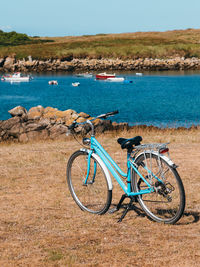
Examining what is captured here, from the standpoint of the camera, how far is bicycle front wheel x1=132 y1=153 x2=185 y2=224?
5.93 m

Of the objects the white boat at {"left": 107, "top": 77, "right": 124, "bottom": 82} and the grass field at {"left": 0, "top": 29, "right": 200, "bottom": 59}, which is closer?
the white boat at {"left": 107, "top": 77, "right": 124, "bottom": 82}

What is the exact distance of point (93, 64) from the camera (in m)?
114

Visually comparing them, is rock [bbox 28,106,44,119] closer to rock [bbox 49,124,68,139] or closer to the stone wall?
the stone wall

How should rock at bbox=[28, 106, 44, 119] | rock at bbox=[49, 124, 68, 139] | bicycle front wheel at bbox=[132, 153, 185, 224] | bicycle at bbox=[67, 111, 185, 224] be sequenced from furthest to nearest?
rock at bbox=[28, 106, 44, 119], rock at bbox=[49, 124, 68, 139], bicycle at bbox=[67, 111, 185, 224], bicycle front wheel at bbox=[132, 153, 185, 224]

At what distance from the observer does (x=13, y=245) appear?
5.77 m

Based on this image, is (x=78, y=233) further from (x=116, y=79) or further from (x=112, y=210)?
(x=116, y=79)

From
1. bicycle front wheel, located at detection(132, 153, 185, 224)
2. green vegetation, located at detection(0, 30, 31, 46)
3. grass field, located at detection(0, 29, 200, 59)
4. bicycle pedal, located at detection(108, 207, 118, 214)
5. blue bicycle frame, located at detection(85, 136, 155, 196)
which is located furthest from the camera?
green vegetation, located at detection(0, 30, 31, 46)

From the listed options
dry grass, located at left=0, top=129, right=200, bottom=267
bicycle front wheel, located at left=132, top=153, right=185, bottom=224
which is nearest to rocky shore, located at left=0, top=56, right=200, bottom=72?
dry grass, located at left=0, top=129, right=200, bottom=267

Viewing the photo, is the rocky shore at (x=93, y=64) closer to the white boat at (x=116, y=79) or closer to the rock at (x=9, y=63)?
the rock at (x=9, y=63)

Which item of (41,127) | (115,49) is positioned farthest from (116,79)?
(41,127)

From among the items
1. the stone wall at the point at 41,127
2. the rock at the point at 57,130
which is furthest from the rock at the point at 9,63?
the rock at the point at 57,130

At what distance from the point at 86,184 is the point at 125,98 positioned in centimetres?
5504

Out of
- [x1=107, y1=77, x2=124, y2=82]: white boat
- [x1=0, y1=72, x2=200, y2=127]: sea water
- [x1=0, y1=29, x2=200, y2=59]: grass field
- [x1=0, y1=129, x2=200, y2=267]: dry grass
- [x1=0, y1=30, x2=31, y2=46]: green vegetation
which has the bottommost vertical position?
[x1=0, y1=72, x2=200, y2=127]: sea water

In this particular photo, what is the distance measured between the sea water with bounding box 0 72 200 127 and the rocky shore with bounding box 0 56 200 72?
2221cm
